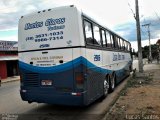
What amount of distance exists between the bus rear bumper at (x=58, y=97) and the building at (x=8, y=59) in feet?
93.2

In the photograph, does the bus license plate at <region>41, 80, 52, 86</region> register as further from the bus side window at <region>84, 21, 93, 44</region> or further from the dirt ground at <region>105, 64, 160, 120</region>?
the dirt ground at <region>105, 64, 160, 120</region>

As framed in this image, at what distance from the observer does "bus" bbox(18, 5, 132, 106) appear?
8.49 m

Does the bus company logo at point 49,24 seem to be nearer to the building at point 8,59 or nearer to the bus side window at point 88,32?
the bus side window at point 88,32

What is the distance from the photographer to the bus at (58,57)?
27.9ft

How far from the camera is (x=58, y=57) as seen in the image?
876 cm

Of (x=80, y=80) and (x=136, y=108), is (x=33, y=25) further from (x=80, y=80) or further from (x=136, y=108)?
(x=136, y=108)

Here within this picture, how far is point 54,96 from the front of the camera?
8695mm

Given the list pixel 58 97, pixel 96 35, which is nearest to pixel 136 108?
pixel 58 97

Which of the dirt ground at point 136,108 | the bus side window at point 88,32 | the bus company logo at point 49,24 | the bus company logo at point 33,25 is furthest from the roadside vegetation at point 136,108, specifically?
the bus company logo at point 33,25

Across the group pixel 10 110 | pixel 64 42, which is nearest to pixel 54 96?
pixel 64 42

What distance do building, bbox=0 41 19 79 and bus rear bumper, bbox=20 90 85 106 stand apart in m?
28.4

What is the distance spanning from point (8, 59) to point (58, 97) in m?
30.3

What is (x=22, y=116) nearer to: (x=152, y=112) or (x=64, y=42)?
(x=64, y=42)

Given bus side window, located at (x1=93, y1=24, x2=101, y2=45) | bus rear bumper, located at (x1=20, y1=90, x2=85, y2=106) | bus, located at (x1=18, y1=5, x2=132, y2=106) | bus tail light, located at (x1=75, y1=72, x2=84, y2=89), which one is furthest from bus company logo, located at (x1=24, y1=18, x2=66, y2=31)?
bus rear bumper, located at (x1=20, y1=90, x2=85, y2=106)
